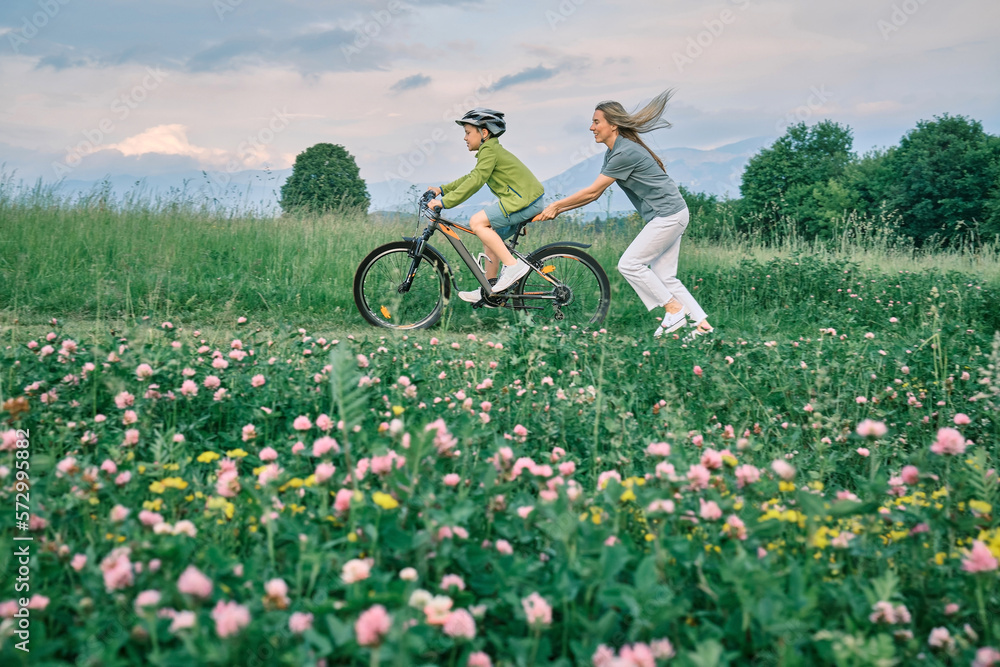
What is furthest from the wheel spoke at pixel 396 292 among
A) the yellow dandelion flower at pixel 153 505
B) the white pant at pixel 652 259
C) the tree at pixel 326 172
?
the tree at pixel 326 172

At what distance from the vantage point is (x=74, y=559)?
69.7 inches

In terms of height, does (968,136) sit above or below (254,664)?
above

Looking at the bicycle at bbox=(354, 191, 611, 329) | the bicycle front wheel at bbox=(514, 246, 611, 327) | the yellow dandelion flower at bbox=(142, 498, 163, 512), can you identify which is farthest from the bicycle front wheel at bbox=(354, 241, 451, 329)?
the yellow dandelion flower at bbox=(142, 498, 163, 512)

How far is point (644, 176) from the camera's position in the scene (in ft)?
21.8

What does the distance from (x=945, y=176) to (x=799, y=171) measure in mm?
16594

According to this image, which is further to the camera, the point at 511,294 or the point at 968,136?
the point at 968,136

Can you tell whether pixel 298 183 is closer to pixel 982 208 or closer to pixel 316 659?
pixel 316 659

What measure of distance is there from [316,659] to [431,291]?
631cm

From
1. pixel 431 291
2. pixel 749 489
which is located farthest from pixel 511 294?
pixel 749 489

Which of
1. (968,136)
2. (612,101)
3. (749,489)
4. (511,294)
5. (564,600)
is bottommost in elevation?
(564,600)

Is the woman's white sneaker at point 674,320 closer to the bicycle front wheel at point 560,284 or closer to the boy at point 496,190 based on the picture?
the bicycle front wheel at point 560,284

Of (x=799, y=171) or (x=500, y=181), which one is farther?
(x=799, y=171)

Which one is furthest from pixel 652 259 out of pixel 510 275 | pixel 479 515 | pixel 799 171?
pixel 799 171

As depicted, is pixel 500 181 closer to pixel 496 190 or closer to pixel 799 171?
pixel 496 190
